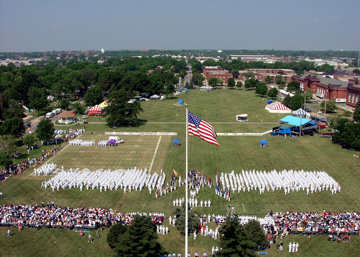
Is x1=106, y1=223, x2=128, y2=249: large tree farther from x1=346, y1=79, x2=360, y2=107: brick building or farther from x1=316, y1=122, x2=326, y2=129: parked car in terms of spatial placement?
x1=346, y1=79, x2=360, y2=107: brick building

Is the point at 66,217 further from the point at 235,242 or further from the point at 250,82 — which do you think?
the point at 250,82

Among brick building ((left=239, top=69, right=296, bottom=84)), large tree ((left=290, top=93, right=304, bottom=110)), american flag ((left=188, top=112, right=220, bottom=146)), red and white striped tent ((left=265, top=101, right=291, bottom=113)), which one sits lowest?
red and white striped tent ((left=265, top=101, right=291, bottom=113))

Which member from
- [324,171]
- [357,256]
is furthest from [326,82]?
[357,256]

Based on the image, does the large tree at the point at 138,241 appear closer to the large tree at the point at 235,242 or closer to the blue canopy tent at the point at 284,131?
the large tree at the point at 235,242

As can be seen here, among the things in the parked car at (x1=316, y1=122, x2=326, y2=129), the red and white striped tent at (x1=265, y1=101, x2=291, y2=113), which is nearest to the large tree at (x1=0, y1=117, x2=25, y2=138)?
the parked car at (x1=316, y1=122, x2=326, y2=129)

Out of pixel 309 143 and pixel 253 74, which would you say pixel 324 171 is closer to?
pixel 309 143

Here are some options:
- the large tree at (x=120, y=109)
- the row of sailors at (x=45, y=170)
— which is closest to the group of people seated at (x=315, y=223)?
the row of sailors at (x=45, y=170)

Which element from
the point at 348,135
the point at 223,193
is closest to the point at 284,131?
the point at 348,135
